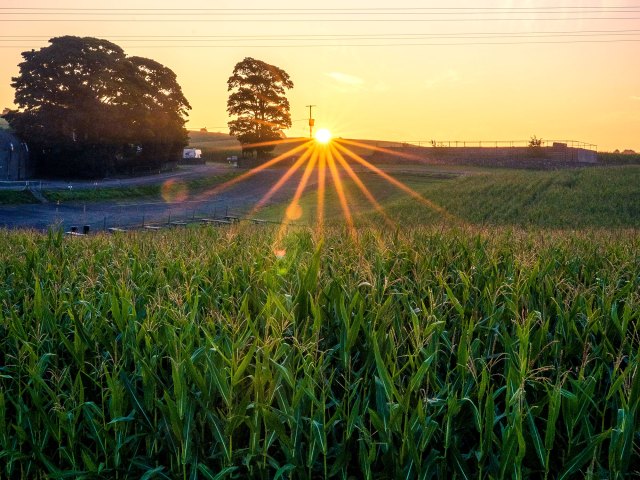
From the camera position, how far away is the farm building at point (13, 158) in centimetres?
5741

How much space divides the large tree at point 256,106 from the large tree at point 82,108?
16.3m

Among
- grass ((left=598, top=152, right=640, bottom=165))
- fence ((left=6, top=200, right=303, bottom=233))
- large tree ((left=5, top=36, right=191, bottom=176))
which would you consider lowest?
fence ((left=6, top=200, right=303, bottom=233))

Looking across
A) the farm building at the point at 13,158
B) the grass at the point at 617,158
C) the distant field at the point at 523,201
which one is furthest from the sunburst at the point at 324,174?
the grass at the point at 617,158

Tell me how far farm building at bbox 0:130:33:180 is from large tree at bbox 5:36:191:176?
0.91 metres

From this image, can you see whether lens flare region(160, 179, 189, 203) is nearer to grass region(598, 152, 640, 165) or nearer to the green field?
grass region(598, 152, 640, 165)

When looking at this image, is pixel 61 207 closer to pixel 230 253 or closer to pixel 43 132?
pixel 43 132

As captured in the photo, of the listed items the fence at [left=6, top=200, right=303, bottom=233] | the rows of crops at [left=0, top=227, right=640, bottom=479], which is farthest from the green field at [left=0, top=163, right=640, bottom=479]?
the fence at [left=6, top=200, right=303, bottom=233]

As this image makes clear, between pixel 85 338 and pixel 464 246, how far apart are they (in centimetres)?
488

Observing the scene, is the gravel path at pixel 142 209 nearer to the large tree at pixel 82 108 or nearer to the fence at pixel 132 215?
the fence at pixel 132 215

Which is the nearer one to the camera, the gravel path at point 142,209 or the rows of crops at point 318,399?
the rows of crops at point 318,399

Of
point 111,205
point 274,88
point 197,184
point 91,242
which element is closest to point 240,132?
point 274,88

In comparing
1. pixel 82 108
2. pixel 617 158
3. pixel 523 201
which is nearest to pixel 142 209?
pixel 82 108

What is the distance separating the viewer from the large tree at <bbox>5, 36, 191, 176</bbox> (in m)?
58.9

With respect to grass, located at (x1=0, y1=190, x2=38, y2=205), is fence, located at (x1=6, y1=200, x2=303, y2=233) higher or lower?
lower
